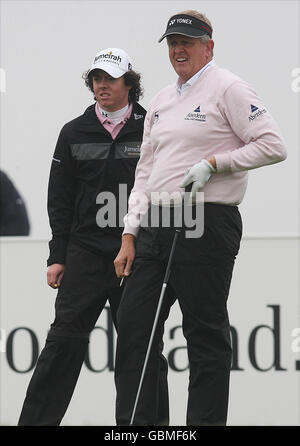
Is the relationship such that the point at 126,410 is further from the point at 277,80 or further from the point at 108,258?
the point at 277,80

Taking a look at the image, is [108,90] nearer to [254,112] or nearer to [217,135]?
[217,135]

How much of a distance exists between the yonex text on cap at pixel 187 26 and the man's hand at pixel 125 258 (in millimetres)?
798

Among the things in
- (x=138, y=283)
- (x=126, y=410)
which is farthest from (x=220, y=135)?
(x=126, y=410)

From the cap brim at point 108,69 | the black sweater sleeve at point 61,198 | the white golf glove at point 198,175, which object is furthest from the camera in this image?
the black sweater sleeve at point 61,198

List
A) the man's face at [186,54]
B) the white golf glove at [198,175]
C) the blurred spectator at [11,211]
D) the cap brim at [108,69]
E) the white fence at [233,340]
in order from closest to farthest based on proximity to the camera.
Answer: the white golf glove at [198,175]
the man's face at [186,54]
the cap brim at [108,69]
the white fence at [233,340]
the blurred spectator at [11,211]

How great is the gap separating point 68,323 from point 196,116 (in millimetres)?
1112

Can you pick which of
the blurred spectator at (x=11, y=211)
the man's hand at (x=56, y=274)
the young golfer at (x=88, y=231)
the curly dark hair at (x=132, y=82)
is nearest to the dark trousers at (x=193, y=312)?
the young golfer at (x=88, y=231)

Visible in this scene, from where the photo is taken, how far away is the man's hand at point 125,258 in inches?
174

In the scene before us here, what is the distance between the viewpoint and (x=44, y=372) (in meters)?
4.77

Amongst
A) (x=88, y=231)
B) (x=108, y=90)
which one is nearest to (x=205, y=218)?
(x=88, y=231)

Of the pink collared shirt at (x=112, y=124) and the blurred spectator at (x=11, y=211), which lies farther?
the blurred spectator at (x=11, y=211)

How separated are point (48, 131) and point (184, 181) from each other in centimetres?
208

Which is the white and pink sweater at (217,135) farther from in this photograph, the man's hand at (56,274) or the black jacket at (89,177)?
the man's hand at (56,274)

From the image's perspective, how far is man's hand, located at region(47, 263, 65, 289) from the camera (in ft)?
16.0
